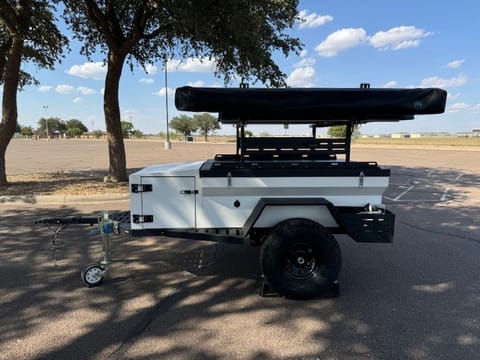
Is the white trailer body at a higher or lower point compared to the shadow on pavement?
higher

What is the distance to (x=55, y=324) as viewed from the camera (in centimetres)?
319

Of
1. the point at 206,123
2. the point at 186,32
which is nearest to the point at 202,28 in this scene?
the point at 186,32

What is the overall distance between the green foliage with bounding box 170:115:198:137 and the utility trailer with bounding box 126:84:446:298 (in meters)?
98.4

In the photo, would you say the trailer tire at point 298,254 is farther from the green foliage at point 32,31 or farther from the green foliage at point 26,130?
the green foliage at point 26,130

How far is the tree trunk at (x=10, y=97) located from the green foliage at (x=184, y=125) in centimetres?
9163

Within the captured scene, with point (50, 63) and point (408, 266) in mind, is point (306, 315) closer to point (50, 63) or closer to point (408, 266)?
point (408, 266)

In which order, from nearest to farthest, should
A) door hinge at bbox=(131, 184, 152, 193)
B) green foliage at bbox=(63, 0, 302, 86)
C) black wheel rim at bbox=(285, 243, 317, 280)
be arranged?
1. black wheel rim at bbox=(285, 243, 317, 280)
2. door hinge at bbox=(131, 184, 152, 193)
3. green foliage at bbox=(63, 0, 302, 86)

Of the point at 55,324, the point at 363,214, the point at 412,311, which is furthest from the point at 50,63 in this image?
the point at 412,311

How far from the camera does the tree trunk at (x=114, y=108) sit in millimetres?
10070

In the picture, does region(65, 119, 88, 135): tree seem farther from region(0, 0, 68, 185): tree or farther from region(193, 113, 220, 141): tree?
region(0, 0, 68, 185): tree

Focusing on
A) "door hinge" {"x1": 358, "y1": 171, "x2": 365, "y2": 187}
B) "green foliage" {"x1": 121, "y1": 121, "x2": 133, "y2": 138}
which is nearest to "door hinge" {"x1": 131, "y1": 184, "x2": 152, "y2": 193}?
"door hinge" {"x1": 358, "y1": 171, "x2": 365, "y2": 187}

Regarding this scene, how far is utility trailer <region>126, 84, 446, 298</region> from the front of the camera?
11.7 feet

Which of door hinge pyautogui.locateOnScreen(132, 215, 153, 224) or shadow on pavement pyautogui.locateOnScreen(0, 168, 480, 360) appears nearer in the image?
shadow on pavement pyautogui.locateOnScreen(0, 168, 480, 360)

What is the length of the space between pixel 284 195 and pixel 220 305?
1.32m
